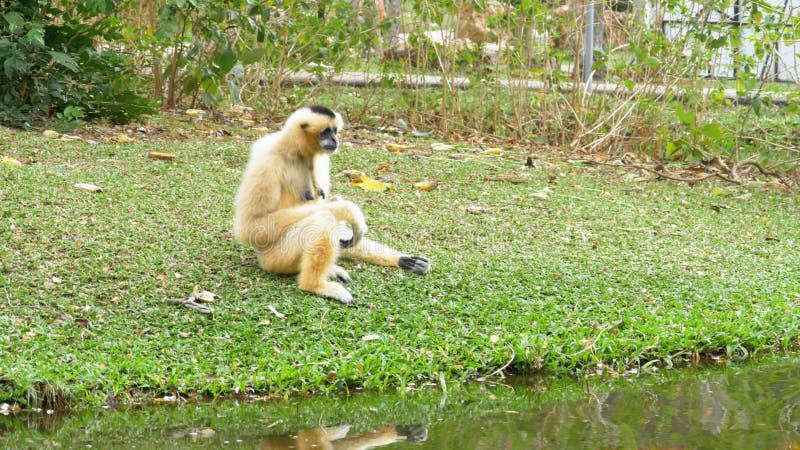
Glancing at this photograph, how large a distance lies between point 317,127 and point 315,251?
83cm

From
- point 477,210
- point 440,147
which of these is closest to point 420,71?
point 440,147

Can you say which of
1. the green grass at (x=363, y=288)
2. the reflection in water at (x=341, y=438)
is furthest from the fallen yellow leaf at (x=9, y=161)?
the reflection in water at (x=341, y=438)

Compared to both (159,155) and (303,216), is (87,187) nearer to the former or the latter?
(159,155)

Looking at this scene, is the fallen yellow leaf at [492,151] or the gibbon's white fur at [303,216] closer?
the gibbon's white fur at [303,216]

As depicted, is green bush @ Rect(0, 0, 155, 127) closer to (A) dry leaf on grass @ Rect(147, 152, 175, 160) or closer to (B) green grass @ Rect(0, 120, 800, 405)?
(B) green grass @ Rect(0, 120, 800, 405)

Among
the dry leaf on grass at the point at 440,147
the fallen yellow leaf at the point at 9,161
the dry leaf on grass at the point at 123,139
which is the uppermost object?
the dry leaf on grass at the point at 123,139

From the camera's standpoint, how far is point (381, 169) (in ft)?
26.4

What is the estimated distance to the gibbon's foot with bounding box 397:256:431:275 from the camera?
5.55 meters

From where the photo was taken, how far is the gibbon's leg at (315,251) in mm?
5070

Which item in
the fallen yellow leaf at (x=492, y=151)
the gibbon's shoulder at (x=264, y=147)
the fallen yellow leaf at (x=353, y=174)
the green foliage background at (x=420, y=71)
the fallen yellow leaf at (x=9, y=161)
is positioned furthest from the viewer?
the fallen yellow leaf at (x=492, y=151)

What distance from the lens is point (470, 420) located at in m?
3.81

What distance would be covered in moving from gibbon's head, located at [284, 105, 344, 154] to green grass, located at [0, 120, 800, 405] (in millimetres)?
798

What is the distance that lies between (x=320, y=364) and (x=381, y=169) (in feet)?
12.8

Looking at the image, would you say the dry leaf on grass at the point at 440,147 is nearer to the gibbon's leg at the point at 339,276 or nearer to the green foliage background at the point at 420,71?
the green foliage background at the point at 420,71
